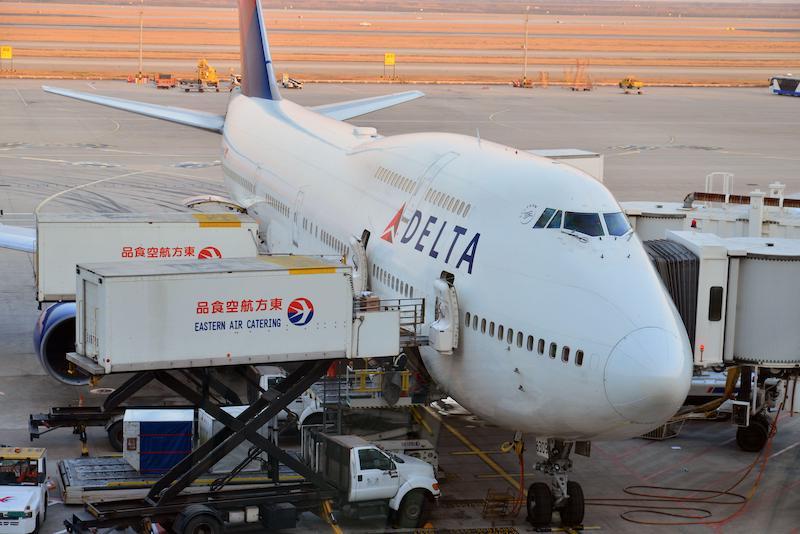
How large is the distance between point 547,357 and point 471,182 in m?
5.15

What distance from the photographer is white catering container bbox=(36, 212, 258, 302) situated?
29.9 metres

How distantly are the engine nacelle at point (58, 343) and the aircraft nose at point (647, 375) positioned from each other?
15753 millimetres

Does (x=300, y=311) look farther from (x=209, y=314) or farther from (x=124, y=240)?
(x=124, y=240)

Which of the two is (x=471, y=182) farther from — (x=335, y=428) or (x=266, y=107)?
(x=266, y=107)

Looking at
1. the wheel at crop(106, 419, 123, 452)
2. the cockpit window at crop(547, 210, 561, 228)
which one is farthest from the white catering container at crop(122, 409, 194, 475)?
the cockpit window at crop(547, 210, 561, 228)

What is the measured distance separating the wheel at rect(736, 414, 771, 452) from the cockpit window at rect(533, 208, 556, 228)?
895 cm

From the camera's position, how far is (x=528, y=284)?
22.2m

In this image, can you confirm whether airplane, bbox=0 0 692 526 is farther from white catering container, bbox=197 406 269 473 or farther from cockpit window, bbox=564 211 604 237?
white catering container, bbox=197 406 269 473

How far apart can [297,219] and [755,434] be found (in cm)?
1303

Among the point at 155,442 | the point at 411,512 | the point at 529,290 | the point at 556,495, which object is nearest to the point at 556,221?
the point at 529,290

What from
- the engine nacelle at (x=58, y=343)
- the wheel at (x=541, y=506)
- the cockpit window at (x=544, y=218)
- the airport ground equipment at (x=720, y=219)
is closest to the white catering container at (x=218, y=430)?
the wheel at (x=541, y=506)

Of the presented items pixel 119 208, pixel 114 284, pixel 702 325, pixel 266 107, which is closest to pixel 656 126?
pixel 119 208

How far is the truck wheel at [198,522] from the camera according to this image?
2206 centimetres

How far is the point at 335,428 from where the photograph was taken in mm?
26000
